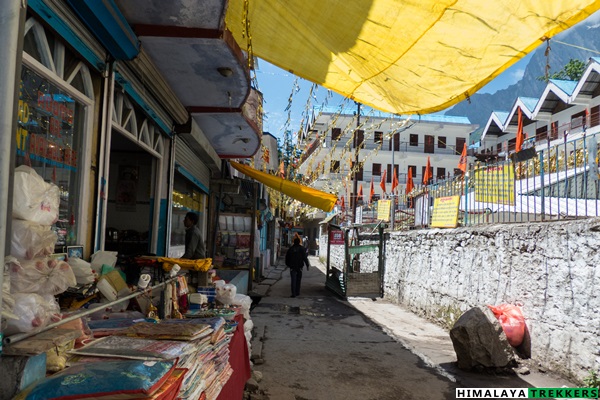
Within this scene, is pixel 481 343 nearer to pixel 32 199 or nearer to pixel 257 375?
pixel 257 375

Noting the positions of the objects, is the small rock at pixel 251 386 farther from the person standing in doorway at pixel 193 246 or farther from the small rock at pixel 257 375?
the person standing in doorway at pixel 193 246

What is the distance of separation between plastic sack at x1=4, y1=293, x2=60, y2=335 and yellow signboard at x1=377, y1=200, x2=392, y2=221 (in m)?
12.7

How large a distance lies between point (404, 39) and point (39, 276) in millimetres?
3880

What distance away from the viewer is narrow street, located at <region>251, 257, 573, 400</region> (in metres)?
4.87

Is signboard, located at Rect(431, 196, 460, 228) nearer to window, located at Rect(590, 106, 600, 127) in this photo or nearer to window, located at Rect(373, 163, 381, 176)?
window, located at Rect(590, 106, 600, 127)

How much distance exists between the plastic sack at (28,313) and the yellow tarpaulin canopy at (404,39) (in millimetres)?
3177

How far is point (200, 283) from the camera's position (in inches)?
183

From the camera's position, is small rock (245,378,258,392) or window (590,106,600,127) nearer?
small rock (245,378,258,392)

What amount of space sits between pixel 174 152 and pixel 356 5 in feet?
14.6

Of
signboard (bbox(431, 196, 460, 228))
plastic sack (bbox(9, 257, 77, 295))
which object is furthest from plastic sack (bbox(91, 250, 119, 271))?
signboard (bbox(431, 196, 460, 228))

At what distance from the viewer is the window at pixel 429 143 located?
158 feet

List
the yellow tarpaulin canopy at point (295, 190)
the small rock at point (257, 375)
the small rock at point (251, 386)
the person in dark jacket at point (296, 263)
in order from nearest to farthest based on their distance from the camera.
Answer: the small rock at point (251, 386), the small rock at point (257, 375), the yellow tarpaulin canopy at point (295, 190), the person in dark jacket at point (296, 263)

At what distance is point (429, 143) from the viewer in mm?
48281

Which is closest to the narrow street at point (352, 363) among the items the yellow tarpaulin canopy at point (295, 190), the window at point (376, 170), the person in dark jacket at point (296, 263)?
the yellow tarpaulin canopy at point (295, 190)
